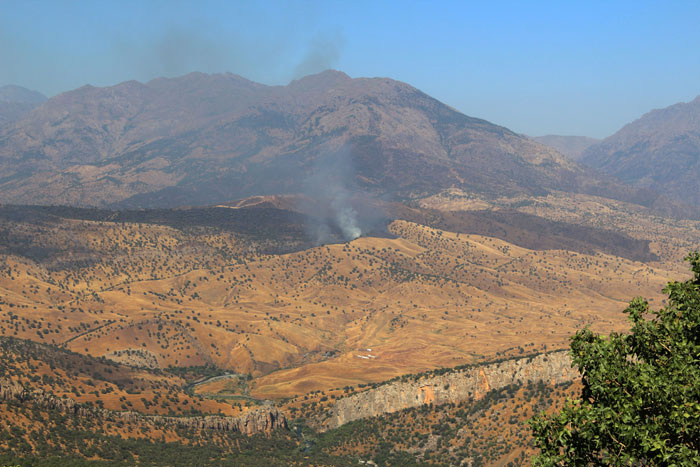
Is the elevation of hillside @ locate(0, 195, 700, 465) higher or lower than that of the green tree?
lower

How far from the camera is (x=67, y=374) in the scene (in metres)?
107

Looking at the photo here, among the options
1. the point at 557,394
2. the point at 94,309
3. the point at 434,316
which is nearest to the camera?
the point at 557,394

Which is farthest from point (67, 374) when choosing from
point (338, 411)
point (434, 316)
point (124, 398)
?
point (434, 316)

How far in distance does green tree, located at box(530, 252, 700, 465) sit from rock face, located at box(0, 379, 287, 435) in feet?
229

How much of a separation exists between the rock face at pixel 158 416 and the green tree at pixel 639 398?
69.9 metres

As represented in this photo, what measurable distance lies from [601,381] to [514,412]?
69387 millimetres

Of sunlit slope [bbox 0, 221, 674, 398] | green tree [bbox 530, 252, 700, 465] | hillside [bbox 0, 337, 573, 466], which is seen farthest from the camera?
sunlit slope [bbox 0, 221, 674, 398]

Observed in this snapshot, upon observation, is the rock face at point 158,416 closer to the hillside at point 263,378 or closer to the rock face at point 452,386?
the hillside at point 263,378

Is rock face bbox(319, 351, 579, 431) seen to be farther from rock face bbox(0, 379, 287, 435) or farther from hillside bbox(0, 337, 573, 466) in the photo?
rock face bbox(0, 379, 287, 435)

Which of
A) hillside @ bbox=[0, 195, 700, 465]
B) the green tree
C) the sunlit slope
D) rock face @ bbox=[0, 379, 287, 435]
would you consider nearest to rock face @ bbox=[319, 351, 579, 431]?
hillside @ bbox=[0, 195, 700, 465]

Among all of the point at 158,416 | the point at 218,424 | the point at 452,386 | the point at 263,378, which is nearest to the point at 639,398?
the point at 452,386

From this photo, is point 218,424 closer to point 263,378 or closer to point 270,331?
point 263,378

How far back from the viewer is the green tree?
23.1 m

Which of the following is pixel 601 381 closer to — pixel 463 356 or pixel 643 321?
pixel 643 321
